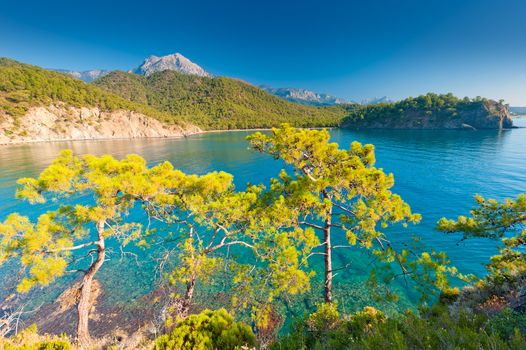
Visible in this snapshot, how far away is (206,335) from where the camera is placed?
6.93 metres

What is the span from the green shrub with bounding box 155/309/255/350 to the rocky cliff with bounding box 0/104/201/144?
148980 millimetres

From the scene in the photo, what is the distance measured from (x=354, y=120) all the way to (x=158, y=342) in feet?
609

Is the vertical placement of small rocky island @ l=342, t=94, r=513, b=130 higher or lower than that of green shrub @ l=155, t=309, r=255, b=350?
higher

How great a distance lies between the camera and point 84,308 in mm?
10047

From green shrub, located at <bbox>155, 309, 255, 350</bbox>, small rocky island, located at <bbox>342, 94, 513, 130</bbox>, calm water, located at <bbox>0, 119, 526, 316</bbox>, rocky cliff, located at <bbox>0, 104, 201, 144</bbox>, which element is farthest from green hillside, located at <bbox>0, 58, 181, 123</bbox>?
green shrub, located at <bbox>155, 309, 255, 350</bbox>

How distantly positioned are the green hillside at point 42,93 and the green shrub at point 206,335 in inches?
6374

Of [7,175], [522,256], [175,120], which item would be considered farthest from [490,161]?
[175,120]

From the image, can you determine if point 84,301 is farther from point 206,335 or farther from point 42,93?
point 42,93

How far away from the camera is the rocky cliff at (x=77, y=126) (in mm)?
108494

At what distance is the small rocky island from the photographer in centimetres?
12581

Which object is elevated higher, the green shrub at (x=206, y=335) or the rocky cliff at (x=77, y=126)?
the rocky cliff at (x=77, y=126)

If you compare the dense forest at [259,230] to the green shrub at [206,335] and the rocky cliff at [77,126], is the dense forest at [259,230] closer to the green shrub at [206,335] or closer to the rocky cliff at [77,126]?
the green shrub at [206,335]

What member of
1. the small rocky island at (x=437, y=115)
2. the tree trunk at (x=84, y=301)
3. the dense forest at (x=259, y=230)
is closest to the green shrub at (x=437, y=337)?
the dense forest at (x=259, y=230)

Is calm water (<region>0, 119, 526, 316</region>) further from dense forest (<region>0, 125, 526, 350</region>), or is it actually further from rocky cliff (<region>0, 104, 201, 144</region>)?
rocky cliff (<region>0, 104, 201, 144</region>)
